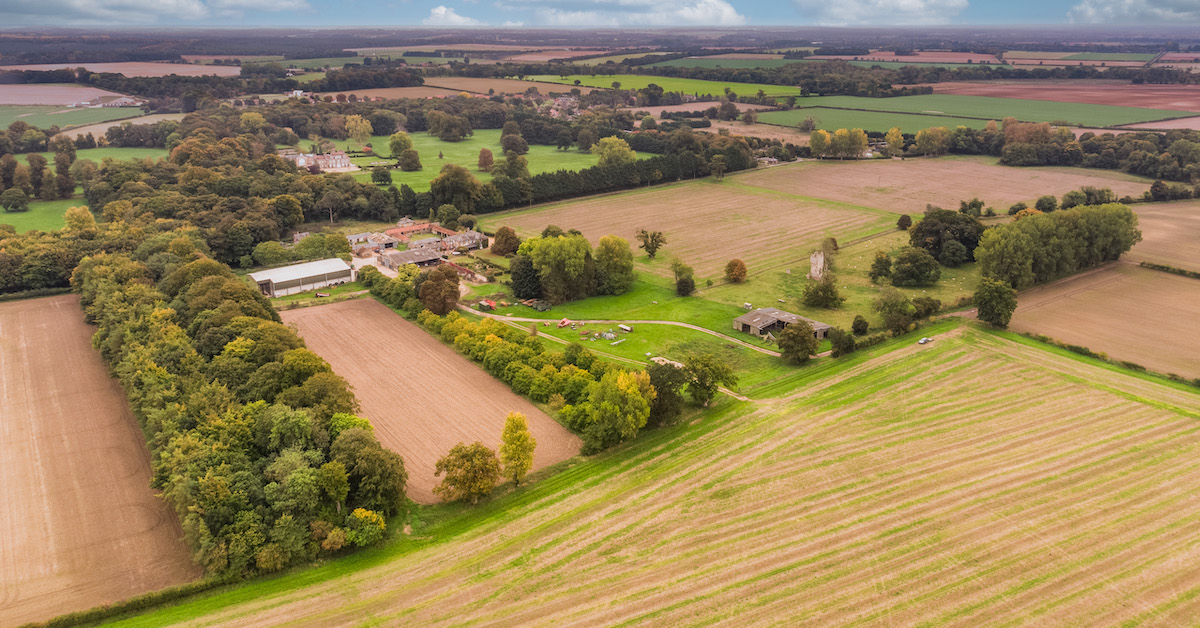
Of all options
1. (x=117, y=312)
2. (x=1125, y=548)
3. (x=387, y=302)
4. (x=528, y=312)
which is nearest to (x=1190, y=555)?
(x=1125, y=548)

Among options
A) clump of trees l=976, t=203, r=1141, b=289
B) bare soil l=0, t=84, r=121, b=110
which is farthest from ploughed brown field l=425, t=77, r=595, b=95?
clump of trees l=976, t=203, r=1141, b=289

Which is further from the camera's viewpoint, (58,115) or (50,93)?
(50,93)

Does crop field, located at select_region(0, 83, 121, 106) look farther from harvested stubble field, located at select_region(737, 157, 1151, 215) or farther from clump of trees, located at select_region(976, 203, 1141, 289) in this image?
clump of trees, located at select_region(976, 203, 1141, 289)

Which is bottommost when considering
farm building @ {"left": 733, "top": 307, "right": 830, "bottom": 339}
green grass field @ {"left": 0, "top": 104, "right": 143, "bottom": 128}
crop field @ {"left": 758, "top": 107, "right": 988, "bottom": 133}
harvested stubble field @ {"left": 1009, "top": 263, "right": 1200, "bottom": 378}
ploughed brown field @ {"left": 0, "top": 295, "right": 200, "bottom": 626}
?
ploughed brown field @ {"left": 0, "top": 295, "right": 200, "bottom": 626}

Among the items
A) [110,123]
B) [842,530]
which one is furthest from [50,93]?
[842,530]

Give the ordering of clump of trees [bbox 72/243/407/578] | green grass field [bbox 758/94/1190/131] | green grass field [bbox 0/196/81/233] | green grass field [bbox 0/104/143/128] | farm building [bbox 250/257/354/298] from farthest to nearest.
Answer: green grass field [bbox 758/94/1190/131] < green grass field [bbox 0/104/143/128] < green grass field [bbox 0/196/81/233] < farm building [bbox 250/257/354/298] < clump of trees [bbox 72/243/407/578]

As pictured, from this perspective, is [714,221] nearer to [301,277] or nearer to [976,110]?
[301,277]

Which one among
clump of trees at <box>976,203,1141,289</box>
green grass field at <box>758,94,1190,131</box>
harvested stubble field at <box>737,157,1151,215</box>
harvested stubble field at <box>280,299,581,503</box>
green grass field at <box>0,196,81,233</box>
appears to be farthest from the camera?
green grass field at <box>758,94,1190,131</box>

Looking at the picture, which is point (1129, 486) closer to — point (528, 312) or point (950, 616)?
point (950, 616)
